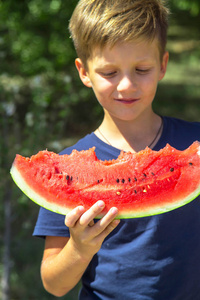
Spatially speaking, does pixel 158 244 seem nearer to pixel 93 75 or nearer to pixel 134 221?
pixel 134 221

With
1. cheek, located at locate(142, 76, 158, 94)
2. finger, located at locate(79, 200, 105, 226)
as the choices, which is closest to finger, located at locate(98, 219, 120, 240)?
finger, located at locate(79, 200, 105, 226)

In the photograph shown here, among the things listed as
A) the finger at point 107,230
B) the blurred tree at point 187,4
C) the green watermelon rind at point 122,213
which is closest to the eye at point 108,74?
the green watermelon rind at point 122,213

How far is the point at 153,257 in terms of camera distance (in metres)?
2.04

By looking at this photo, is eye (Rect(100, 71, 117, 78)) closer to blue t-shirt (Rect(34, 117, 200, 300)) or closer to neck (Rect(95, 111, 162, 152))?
neck (Rect(95, 111, 162, 152))

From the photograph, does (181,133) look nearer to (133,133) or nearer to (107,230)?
(133,133)

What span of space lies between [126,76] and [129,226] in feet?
2.44

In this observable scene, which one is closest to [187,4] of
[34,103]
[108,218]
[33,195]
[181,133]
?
[34,103]

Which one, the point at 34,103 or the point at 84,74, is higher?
the point at 84,74

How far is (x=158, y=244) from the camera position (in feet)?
6.70

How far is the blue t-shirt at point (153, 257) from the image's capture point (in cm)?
204

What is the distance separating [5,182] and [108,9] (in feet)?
7.10

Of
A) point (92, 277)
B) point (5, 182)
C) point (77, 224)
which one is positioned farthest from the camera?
point (5, 182)

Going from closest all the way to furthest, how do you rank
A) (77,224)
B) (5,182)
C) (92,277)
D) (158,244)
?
(77,224)
(158,244)
(92,277)
(5,182)

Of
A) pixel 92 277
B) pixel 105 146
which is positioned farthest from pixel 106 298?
pixel 105 146
